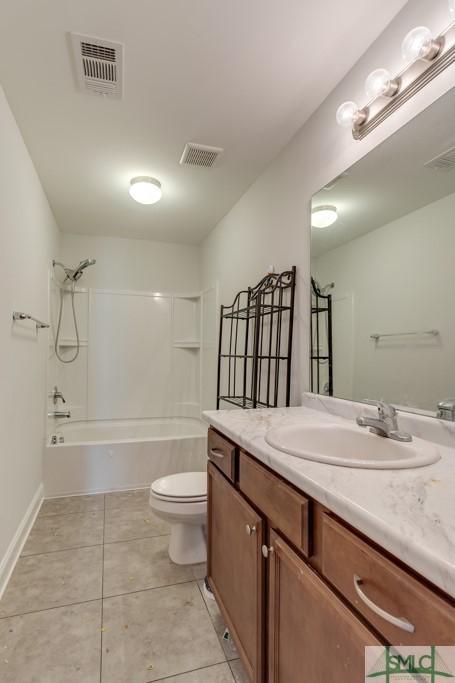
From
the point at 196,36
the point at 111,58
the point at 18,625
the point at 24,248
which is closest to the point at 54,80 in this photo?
the point at 111,58

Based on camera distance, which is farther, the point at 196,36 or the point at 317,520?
the point at 196,36

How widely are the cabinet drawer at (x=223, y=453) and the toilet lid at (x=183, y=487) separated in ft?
1.37

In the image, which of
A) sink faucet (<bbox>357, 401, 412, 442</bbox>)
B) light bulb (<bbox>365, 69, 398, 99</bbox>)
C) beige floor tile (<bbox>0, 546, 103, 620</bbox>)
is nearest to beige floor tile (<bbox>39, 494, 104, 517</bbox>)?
beige floor tile (<bbox>0, 546, 103, 620</bbox>)

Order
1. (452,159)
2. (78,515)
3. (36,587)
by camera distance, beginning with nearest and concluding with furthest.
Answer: (452,159)
(36,587)
(78,515)

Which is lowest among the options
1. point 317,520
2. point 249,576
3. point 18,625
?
point 18,625

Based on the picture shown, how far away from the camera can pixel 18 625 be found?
1.51 meters

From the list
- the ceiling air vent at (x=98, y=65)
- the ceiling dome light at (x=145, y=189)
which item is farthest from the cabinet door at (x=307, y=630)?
the ceiling dome light at (x=145, y=189)

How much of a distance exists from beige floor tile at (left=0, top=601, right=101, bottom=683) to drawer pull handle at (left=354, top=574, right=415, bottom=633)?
1.17m

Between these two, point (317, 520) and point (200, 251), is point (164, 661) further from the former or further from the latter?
point (200, 251)

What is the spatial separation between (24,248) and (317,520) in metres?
2.22

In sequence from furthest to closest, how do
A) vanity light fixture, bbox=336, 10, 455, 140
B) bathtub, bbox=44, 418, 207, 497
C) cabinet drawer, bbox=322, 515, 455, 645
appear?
bathtub, bbox=44, 418, 207, 497
vanity light fixture, bbox=336, 10, 455, 140
cabinet drawer, bbox=322, 515, 455, 645

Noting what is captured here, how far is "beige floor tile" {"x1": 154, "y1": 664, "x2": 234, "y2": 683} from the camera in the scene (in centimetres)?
126

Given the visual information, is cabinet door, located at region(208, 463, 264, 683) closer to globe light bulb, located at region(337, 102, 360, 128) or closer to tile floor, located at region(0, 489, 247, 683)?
tile floor, located at region(0, 489, 247, 683)

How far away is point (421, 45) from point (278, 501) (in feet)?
4.76
